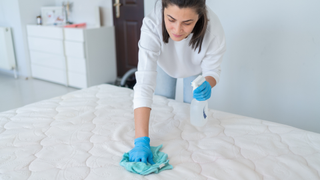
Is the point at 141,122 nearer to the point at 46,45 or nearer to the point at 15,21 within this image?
the point at 46,45

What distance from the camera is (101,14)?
3.42 meters

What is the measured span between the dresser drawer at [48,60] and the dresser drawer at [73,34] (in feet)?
0.95

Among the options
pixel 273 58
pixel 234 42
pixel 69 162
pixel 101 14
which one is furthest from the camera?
pixel 101 14

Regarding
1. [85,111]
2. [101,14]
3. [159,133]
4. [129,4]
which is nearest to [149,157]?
[159,133]

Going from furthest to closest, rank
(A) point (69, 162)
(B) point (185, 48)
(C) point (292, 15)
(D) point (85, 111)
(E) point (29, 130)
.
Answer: (C) point (292, 15) → (D) point (85, 111) → (B) point (185, 48) → (E) point (29, 130) → (A) point (69, 162)

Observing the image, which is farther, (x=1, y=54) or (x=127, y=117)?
(x=1, y=54)

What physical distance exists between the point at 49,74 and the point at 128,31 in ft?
4.10

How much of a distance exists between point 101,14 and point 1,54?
153 cm

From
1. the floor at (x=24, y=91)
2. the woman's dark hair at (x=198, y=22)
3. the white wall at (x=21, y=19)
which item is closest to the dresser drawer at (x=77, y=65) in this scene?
the floor at (x=24, y=91)

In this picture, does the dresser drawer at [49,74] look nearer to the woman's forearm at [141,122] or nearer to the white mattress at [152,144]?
the white mattress at [152,144]

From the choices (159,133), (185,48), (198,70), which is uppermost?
(185,48)

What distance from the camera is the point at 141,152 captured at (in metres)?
0.99

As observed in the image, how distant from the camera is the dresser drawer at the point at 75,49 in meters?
3.06

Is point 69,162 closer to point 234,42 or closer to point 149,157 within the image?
point 149,157
